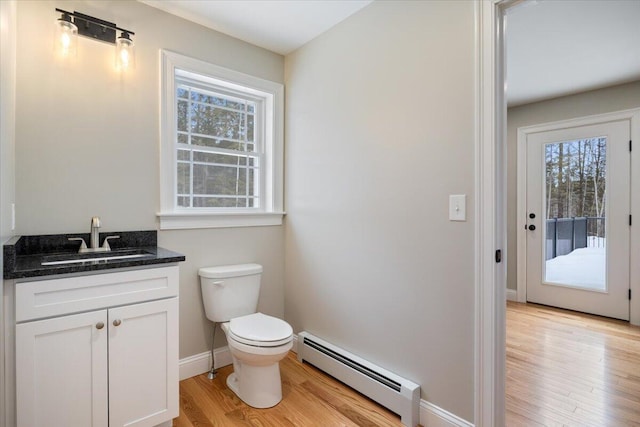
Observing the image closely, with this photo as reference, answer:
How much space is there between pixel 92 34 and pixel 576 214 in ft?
15.4

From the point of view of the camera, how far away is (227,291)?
2229 millimetres

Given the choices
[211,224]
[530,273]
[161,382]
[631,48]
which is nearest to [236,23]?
[211,224]

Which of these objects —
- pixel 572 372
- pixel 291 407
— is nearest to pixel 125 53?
pixel 291 407

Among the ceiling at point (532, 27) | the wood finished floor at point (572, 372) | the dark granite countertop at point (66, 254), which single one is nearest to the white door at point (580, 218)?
the wood finished floor at point (572, 372)

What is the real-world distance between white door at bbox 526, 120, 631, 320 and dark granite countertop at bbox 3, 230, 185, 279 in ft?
13.4

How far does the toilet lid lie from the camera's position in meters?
1.84

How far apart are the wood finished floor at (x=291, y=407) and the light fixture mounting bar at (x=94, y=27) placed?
7.17ft

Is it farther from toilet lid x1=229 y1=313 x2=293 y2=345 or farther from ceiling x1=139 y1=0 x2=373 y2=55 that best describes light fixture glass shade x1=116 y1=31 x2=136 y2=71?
toilet lid x1=229 y1=313 x2=293 y2=345

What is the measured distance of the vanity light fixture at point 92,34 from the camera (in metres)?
1.76

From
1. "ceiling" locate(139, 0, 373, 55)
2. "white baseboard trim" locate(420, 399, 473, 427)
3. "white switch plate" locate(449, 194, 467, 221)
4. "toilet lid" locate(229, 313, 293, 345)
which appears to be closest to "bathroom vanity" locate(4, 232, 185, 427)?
"toilet lid" locate(229, 313, 293, 345)

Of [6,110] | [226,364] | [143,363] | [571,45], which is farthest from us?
[571,45]

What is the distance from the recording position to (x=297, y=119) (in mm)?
2631

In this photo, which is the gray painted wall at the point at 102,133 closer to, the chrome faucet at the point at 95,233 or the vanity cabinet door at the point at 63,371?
the chrome faucet at the point at 95,233

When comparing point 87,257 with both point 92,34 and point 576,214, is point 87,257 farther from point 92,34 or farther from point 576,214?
point 576,214
